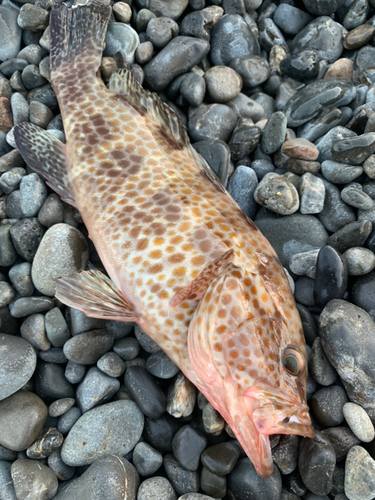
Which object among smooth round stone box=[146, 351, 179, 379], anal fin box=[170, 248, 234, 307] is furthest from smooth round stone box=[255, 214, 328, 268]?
smooth round stone box=[146, 351, 179, 379]

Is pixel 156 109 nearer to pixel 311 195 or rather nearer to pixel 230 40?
pixel 230 40

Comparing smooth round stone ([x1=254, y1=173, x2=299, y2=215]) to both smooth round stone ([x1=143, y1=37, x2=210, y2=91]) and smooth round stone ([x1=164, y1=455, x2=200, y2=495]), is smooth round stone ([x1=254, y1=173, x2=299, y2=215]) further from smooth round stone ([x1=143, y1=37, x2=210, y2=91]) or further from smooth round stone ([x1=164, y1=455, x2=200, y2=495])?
smooth round stone ([x1=164, y1=455, x2=200, y2=495])

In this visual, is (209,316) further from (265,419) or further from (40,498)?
(40,498)

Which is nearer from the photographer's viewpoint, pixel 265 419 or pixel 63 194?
pixel 265 419

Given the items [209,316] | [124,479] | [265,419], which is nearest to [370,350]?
[265,419]

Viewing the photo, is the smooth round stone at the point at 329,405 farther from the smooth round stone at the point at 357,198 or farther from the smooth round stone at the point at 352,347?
the smooth round stone at the point at 357,198

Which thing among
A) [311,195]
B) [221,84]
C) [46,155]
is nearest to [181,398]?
[311,195]

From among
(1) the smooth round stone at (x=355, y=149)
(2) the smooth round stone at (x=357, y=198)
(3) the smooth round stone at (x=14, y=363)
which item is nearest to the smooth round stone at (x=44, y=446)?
(3) the smooth round stone at (x=14, y=363)
